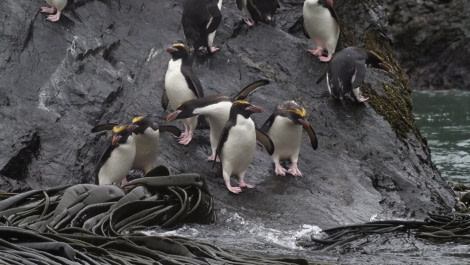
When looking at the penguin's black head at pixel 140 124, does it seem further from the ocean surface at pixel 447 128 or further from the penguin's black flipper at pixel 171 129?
the ocean surface at pixel 447 128

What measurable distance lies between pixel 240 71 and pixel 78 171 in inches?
87.6

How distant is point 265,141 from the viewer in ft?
26.8

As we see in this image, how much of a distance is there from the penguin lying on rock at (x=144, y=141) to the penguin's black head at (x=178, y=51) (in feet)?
3.55

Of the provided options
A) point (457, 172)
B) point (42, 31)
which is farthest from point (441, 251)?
point (457, 172)

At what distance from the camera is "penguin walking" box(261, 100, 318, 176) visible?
820cm

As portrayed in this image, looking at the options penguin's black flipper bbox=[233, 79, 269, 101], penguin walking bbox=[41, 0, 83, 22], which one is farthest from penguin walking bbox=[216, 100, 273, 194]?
penguin walking bbox=[41, 0, 83, 22]

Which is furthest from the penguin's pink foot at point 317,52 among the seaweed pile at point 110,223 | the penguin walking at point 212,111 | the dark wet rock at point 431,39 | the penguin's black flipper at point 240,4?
the dark wet rock at point 431,39

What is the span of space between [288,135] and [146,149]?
1191 millimetres

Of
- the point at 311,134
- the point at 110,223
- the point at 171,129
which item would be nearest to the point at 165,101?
the point at 171,129

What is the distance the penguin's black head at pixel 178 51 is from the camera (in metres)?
8.94

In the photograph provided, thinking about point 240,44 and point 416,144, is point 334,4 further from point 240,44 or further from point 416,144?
point 416,144

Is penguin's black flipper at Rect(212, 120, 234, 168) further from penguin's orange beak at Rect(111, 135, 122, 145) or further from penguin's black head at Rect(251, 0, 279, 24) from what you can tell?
penguin's black head at Rect(251, 0, 279, 24)

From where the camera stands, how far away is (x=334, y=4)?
36.5ft

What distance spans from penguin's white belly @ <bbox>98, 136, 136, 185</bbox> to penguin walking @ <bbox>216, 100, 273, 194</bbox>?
700mm
